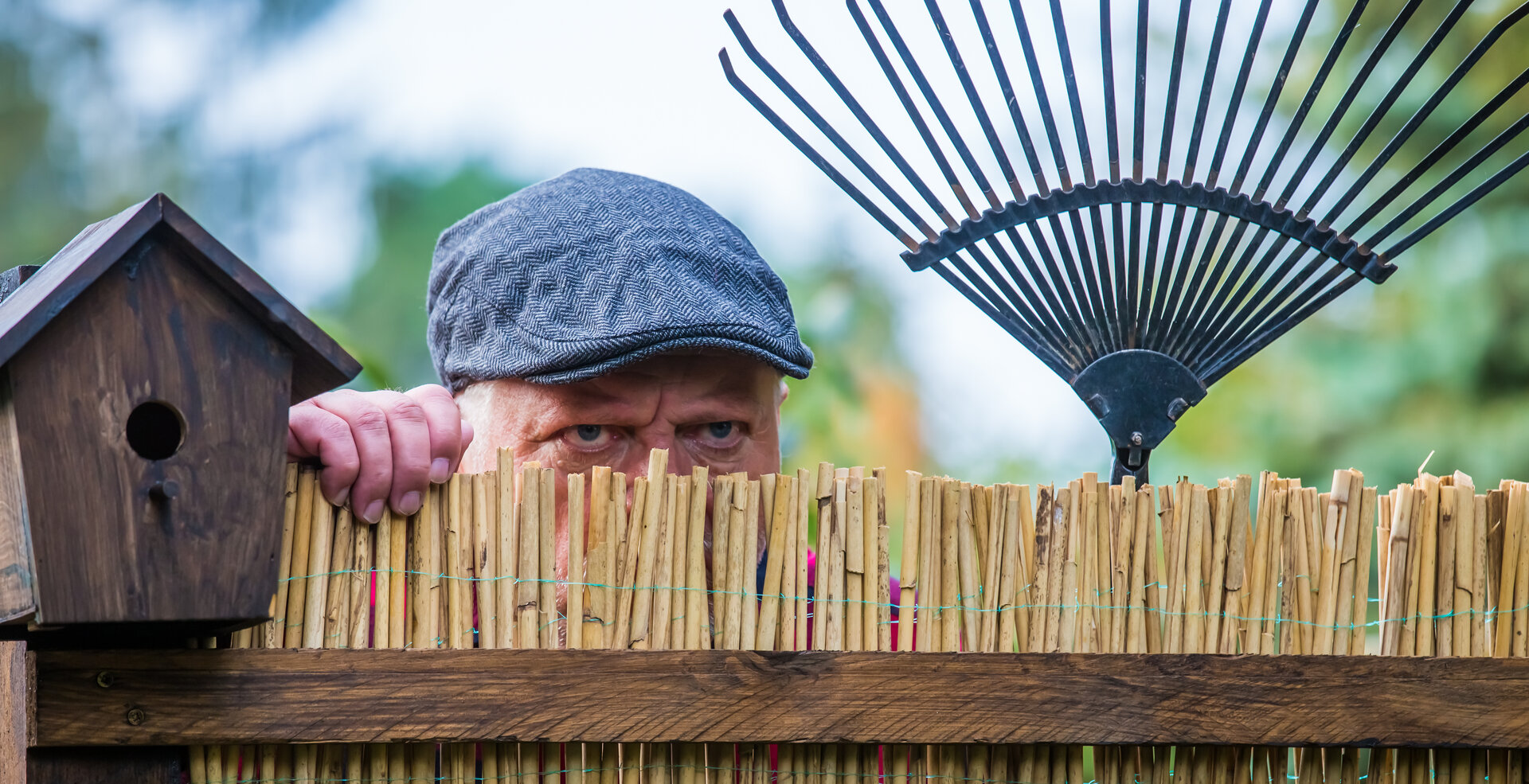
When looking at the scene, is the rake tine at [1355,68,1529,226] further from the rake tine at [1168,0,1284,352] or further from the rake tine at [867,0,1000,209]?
the rake tine at [867,0,1000,209]

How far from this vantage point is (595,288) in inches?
76.8

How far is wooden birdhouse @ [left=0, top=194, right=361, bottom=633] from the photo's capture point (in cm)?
115

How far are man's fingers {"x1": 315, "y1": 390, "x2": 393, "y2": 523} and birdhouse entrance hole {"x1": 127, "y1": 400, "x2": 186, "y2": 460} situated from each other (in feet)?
0.55

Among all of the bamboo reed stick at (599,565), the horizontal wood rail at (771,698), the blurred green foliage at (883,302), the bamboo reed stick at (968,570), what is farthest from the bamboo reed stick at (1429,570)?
the blurred green foliage at (883,302)

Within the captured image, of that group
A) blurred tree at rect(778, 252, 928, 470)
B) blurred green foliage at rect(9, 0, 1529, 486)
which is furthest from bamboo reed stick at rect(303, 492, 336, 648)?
blurred tree at rect(778, 252, 928, 470)

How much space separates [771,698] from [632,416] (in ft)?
2.23

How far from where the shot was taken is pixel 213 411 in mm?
1229

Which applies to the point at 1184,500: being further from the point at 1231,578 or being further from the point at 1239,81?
the point at 1239,81

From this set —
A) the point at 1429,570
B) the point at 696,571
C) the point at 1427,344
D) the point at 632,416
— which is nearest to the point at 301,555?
the point at 696,571

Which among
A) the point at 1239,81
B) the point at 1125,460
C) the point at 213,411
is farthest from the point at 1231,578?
the point at 213,411

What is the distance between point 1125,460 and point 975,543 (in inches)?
11.0

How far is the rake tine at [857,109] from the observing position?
1653 mm

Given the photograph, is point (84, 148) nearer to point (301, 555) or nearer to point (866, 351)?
point (866, 351)

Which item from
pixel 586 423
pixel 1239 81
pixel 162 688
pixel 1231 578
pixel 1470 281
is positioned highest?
pixel 1470 281
